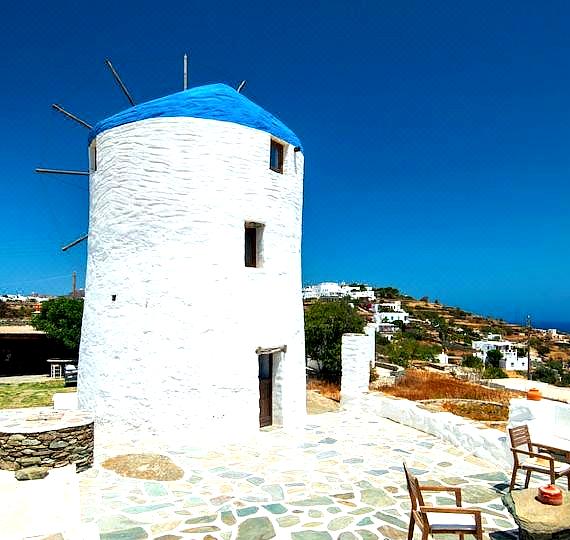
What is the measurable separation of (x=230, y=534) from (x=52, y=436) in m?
3.87

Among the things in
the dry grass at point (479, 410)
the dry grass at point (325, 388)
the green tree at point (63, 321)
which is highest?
the green tree at point (63, 321)

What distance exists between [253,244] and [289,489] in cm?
593

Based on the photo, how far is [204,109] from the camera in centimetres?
1060

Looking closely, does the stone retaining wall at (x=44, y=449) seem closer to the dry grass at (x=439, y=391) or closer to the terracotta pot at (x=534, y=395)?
the terracotta pot at (x=534, y=395)

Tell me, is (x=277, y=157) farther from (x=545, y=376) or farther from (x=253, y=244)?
(x=545, y=376)

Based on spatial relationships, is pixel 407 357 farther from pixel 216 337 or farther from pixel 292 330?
pixel 216 337

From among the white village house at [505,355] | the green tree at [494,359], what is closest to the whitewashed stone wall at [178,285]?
the green tree at [494,359]

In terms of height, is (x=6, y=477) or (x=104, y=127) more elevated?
(x=104, y=127)

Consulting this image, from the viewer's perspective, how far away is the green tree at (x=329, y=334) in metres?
20.4

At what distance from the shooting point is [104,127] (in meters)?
11.3

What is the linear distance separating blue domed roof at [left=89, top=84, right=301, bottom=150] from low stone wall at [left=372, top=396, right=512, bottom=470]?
7406 mm

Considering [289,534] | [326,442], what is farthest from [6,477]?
[326,442]

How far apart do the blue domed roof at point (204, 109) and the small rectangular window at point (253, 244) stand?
2.29 m

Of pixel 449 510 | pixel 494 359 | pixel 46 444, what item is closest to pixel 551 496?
pixel 449 510
